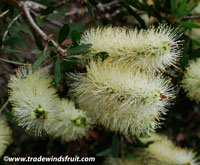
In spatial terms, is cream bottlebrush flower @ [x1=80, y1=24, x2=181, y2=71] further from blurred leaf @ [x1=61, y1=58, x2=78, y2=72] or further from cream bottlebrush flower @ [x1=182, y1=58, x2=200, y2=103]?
cream bottlebrush flower @ [x1=182, y1=58, x2=200, y2=103]

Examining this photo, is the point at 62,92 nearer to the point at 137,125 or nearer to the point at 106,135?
the point at 137,125

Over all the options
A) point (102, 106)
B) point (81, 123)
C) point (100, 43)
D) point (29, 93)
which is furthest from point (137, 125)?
point (29, 93)

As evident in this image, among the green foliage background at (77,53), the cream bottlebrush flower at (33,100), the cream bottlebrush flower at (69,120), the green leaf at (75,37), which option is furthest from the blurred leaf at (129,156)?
the green leaf at (75,37)

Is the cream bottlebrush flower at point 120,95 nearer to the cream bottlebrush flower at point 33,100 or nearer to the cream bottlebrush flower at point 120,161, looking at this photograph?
the cream bottlebrush flower at point 33,100

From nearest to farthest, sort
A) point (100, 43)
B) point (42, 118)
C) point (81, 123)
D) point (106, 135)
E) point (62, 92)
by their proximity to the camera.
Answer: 1. point (42, 118)
2. point (100, 43)
3. point (81, 123)
4. point (62, 92)
5. point (106, 135)

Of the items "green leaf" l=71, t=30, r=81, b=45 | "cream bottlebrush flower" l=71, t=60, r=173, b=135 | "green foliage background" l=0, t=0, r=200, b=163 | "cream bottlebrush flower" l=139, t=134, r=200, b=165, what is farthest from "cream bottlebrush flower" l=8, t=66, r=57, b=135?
"cream bottlebrush flower" l=139, t=134, r=200, b=165

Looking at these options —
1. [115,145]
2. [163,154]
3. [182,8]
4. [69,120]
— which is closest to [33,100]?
[69,120]

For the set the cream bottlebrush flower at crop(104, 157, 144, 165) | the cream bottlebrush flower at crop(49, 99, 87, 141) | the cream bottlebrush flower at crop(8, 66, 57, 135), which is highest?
the cream bottlebrush flower at crop(8, 66, 57, 135)
